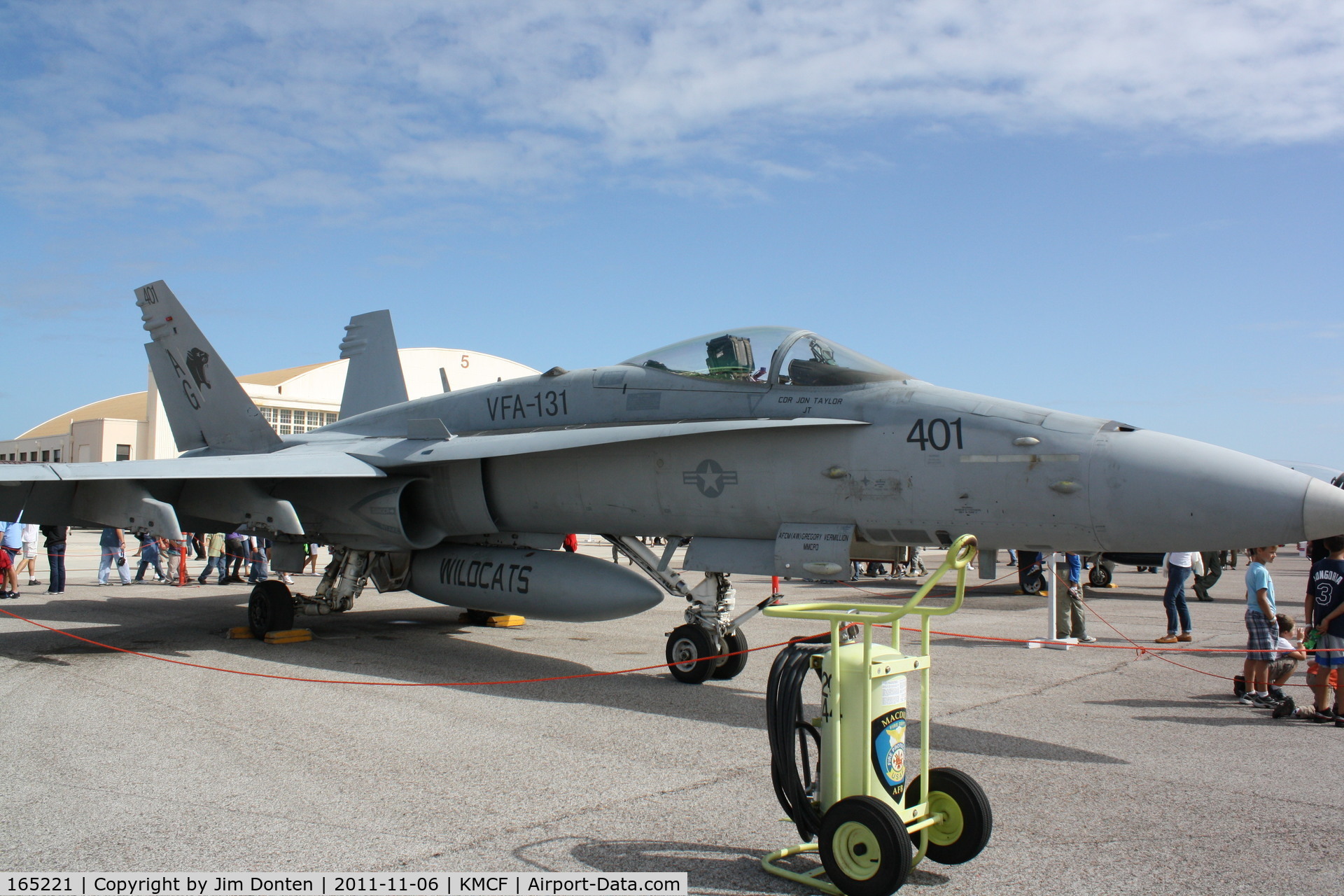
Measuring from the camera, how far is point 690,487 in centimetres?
761

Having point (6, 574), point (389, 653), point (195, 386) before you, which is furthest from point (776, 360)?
point (6, 574)

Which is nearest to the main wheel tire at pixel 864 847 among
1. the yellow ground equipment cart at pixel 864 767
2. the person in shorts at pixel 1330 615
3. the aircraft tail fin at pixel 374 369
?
the yellow ground equipment cart at pixel 864 767

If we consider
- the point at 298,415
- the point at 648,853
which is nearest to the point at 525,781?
the point at 648,853

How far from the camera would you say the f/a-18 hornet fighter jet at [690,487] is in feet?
19.3

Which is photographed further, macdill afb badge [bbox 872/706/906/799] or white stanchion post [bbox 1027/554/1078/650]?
white stanchion post [bbox 1027/554/1078/650]

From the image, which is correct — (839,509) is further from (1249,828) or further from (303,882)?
(303,882)

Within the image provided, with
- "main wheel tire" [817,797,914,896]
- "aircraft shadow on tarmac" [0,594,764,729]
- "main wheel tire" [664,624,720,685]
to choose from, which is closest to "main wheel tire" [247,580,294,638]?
"aircraft shadow on tarmac" [0,594,764,729]

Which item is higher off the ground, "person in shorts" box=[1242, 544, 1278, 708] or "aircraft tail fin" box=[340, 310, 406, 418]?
"aircraft tail fin" box=[340, 310, 406, 418]

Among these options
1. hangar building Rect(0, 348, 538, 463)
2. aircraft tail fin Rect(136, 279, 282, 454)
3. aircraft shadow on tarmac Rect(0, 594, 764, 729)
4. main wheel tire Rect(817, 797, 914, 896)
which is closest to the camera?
main wheel tire Rect(817, 797, 914, 896)

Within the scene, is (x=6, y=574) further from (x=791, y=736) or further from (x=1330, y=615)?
(x=1330, y=615)

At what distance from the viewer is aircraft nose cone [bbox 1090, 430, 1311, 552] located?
5.33 meters

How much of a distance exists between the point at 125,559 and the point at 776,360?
17426 mm

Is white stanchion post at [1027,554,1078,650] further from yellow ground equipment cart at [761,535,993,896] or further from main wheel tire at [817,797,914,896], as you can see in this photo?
main wheel tire at [817,797,914,896]

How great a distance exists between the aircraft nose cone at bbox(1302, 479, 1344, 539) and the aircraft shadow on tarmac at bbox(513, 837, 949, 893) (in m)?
3.34
